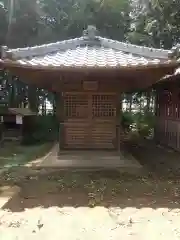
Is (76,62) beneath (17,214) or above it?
above

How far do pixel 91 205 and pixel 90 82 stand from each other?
13.5 feet

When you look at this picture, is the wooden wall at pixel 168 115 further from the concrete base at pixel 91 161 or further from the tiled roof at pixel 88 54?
the tiled roof at pixel 88 54

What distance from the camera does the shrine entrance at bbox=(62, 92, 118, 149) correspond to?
343 inches

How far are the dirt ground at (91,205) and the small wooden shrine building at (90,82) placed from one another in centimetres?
139

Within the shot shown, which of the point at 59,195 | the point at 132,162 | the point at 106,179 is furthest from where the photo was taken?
the point at 132,162

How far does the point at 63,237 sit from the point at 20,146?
943 cm

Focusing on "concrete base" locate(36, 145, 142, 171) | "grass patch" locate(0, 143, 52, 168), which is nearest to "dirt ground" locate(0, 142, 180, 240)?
"concrete base" locate(36, 145, 142, 171)

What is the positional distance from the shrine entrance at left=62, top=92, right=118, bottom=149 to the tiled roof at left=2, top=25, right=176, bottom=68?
3.75 feet

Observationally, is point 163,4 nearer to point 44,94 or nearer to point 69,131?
point 69,131

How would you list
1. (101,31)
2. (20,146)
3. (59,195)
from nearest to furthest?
(59,195) < (20,146) < (101,31)

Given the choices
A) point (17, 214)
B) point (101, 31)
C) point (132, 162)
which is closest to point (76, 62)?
point (132, 162)

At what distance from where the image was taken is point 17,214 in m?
4.68

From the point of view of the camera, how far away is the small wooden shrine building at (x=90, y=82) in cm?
766

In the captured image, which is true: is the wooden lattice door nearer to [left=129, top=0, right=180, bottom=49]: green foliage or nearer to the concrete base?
the concrete base
